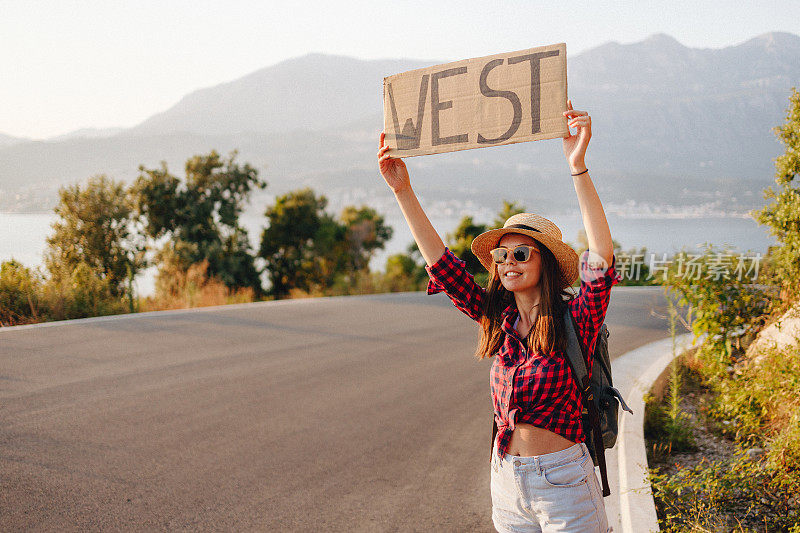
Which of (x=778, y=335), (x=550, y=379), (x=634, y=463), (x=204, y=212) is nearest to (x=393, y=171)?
(x=550, y=379)

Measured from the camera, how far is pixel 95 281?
1193 centimetres

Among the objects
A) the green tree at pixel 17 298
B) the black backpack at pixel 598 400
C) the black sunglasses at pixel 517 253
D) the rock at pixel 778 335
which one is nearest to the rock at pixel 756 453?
the rock at pixel 778 335

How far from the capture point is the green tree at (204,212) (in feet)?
54.7

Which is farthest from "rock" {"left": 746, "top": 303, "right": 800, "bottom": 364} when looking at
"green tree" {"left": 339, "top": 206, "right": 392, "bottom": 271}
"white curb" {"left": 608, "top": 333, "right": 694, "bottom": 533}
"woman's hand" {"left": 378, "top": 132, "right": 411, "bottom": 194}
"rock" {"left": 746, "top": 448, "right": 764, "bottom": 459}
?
"green tree" {"left": 339, "top": 206, "right": 392, "bottom": 271}

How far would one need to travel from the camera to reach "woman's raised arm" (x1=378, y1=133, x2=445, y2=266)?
2.52 m

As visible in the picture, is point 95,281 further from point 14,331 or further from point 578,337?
point 578,337

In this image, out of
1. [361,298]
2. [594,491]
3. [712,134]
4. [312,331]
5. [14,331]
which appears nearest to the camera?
[594,491]

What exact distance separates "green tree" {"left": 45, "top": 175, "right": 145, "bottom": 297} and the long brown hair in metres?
13.3

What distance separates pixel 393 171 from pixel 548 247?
2.44ft

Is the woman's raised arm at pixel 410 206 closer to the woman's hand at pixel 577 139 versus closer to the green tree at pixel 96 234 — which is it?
the woman's hand at pixel 577 139

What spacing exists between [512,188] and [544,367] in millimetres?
124759

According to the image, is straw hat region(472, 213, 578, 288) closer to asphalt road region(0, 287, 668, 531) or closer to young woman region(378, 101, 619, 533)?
young woman region(378, 101, 619, 533)

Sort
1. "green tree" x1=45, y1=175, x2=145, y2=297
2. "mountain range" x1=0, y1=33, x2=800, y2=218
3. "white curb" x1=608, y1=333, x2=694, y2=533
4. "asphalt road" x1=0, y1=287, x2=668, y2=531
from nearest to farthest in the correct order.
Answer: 1. "white curb" x1=608, y1=333, x2=694, y2=533
2. "asphalt road" x1=0, y1=287, x2=668, y2=531
3. "green tree" x1=45, y1=175, x2=145, y2=297
4. "mountain range" x1=0, y1=33, x2=800, y2=218

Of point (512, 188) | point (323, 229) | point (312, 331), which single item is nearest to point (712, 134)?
point (512, 188)
